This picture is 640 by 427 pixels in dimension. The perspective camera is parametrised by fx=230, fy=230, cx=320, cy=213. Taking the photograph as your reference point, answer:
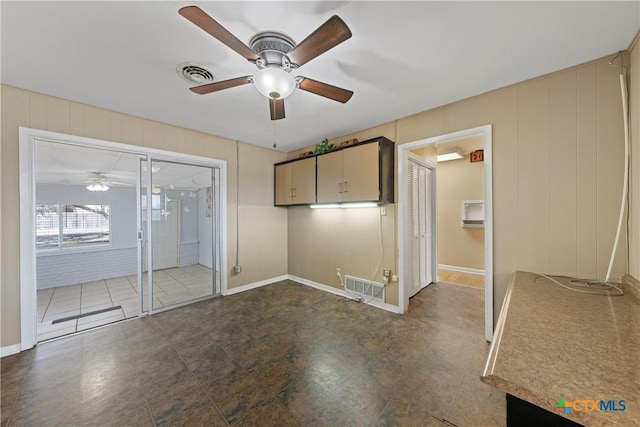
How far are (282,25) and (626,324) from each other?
2491 mm

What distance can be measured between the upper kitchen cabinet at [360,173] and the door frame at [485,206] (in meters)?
0.15

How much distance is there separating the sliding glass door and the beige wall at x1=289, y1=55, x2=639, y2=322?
375cm

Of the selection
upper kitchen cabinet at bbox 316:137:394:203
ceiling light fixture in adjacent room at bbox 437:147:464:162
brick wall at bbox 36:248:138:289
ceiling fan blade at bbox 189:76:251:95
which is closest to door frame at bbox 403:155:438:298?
ceiling light fixture in adjacent room at bbox 437:147:464:162

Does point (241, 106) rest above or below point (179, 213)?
above

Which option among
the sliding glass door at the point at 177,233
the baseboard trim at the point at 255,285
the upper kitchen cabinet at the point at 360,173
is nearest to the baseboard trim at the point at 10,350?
the sliding glass door at the point at 177,233

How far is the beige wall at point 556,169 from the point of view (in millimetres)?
1845

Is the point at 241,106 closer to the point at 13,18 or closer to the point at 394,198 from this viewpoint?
the point at 13,18

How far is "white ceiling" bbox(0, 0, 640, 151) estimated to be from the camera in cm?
143

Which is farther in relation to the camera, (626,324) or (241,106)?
(241,106)

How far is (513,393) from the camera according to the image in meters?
0.71

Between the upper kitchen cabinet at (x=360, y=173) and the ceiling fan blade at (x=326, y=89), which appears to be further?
the upper kitchen cabinet at (x=360, y=173)

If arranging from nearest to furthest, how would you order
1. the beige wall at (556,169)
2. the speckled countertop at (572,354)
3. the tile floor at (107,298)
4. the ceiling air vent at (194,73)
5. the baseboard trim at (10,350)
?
1. the speckled countertop at (572,354)
2. the beige wall at (556,169)
3. the ceiling air vent at (194,73)
4. the baseboard trim at (10,350)
5. the tile floor at (107,298)

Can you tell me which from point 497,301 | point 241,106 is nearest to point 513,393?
point 497,301

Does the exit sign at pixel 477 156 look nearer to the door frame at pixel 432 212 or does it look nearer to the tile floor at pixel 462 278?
the door frame at pixel 432 212
